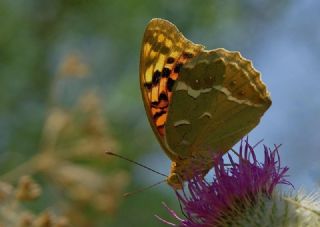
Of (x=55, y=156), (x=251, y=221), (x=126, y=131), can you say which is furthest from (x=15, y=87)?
(x=251, y=221)

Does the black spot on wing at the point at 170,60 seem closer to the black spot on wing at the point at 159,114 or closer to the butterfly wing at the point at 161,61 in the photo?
the butterfly wing at the point at 161,61

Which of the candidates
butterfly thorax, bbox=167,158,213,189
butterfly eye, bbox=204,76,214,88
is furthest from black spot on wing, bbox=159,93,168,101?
butterfly thorax, bbox=167,158,213,189

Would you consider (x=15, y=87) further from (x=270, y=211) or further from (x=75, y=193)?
(x=270, y=211)

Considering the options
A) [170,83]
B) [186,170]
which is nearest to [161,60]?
[170,83]

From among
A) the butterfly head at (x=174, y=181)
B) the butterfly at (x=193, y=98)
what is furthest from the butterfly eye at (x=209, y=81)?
the butterfly head at (x=174, y=181)

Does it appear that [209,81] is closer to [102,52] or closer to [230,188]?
[230,188]

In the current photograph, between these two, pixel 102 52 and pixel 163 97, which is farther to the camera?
pixel 102 52
